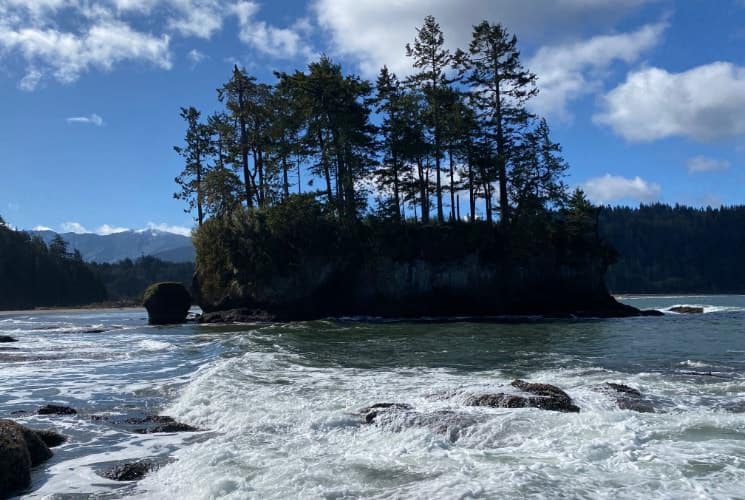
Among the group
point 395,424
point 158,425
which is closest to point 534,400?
point 395,424

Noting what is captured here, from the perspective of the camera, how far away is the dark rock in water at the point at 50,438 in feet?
28.9

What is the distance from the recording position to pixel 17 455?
6.91m

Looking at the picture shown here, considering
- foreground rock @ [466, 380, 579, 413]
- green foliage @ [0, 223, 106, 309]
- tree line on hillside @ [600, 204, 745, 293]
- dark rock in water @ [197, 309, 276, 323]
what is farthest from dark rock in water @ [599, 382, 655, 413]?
tree line on hillside @ [600, 204, 745, 293]

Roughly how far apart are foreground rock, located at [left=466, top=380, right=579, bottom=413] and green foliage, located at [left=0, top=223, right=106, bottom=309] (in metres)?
114

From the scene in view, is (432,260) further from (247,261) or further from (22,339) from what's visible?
(22,339)

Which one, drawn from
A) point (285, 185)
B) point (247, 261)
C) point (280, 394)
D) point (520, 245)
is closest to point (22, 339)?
point (247, 261)

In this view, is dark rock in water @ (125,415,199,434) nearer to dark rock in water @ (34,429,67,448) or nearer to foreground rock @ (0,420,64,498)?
dark rock in water @ (34,429,67,448)

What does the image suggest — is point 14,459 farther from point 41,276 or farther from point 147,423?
point 41,276

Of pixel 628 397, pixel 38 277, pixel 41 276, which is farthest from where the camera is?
pixel 41 276

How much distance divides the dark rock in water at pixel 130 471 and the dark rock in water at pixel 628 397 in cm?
764

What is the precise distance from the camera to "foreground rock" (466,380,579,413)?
952 cm

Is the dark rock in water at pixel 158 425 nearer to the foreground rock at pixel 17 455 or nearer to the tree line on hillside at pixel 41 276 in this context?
the foreground rock at pixel 17 455

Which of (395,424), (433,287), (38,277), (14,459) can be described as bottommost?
(395,424)

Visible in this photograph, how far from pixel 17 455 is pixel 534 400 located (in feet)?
25.2
